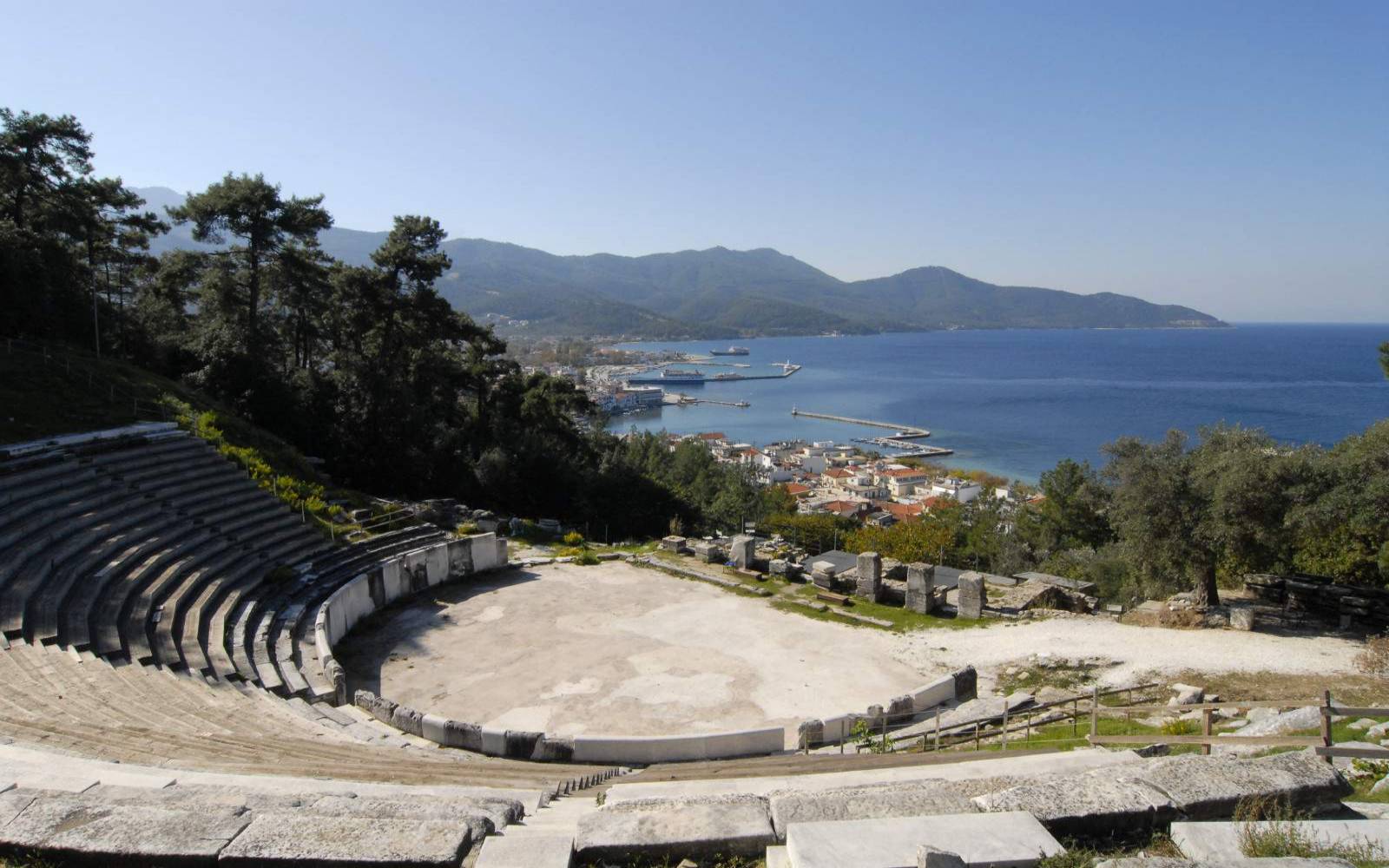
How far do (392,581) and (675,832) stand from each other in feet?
52.8

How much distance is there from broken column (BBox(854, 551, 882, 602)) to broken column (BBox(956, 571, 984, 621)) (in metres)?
2.01

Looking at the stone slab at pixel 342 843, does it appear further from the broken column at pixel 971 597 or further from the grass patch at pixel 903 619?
the broken column at pixel 971 597

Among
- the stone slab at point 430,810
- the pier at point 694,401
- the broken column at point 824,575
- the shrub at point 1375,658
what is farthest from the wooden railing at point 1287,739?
the pier at point 694,401

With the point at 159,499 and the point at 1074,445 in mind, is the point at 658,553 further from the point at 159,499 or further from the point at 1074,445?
the point at 1074,445

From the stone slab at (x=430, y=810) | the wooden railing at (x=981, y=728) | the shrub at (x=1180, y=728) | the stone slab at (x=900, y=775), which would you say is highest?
the stone slab at (x=430, y=810)

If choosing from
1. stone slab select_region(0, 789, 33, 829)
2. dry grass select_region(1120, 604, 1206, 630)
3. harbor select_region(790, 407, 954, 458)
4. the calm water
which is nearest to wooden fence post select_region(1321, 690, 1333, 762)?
stone slab select_region(0, 789, 33, 829)

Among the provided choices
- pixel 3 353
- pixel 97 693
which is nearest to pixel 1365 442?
pixel 97 693

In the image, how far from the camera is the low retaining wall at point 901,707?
11.9 m

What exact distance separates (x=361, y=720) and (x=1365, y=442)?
73.7 ft

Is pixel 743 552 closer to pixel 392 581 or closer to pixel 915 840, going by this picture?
pixel 392 581

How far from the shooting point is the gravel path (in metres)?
13.9

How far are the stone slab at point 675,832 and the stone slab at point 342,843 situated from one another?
0.85m

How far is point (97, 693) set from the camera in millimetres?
10039

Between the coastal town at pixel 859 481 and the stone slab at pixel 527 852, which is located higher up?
the stone slab at pixel 527 852
